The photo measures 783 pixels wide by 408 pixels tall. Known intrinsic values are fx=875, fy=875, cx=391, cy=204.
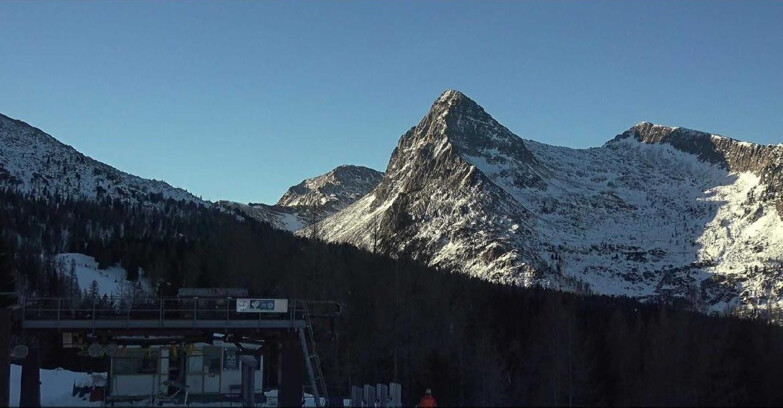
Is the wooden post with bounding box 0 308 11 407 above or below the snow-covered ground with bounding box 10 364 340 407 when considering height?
above

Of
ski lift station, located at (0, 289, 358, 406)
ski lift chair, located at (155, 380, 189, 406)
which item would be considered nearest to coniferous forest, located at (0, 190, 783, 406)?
ski lift station, located at (0, 289, 358, 406)

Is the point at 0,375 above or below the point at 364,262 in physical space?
below

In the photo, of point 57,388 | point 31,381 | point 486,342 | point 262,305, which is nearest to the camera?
point 31,381

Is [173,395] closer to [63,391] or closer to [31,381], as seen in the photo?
[31,381]

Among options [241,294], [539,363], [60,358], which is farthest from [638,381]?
[60,358]

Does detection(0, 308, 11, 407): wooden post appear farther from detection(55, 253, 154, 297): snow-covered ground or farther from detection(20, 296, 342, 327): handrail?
detection(55, 253, 154, 297): snow-covered ground

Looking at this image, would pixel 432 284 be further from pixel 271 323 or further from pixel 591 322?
pixel 271 323

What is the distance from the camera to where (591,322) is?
142000mm

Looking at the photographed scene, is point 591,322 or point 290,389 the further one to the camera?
point 591,322

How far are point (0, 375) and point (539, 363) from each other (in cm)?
7681

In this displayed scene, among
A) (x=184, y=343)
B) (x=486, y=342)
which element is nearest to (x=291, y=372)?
(x=184, y=343)

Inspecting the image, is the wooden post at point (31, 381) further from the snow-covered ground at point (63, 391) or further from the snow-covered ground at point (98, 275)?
the snow-covered ground at point (98, 275)

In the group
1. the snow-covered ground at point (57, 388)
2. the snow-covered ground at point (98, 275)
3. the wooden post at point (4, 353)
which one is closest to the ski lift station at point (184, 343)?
the wooden post at point (4, 353)

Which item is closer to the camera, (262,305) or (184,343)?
(262,305)
